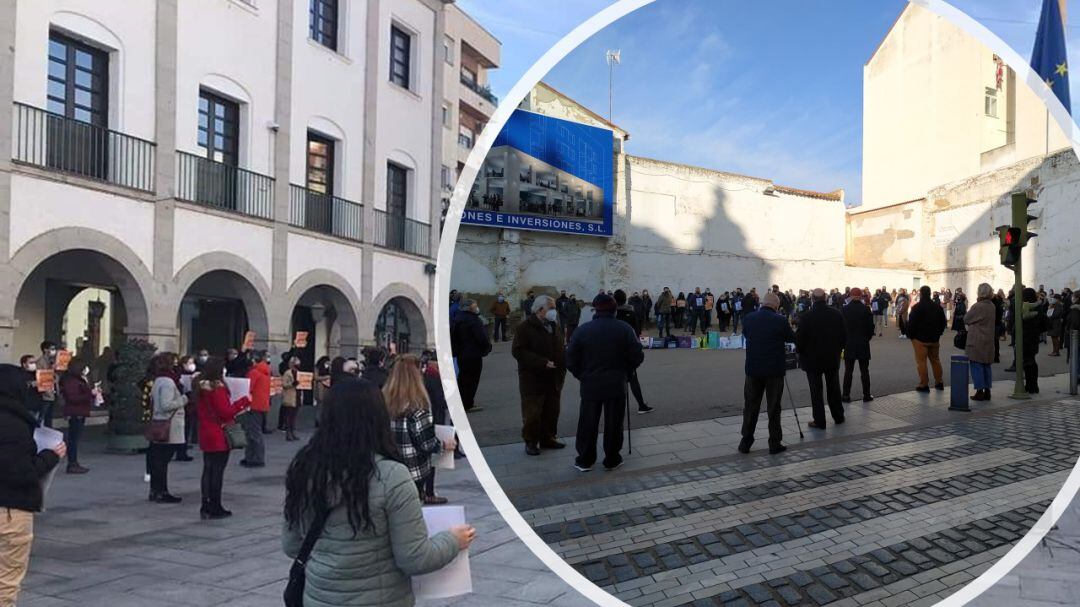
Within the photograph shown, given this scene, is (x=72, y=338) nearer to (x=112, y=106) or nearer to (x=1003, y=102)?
(x=112, y=106)

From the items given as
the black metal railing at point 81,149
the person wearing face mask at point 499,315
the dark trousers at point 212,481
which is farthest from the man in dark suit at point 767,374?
the black metal railing at point 81,149

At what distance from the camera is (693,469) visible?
135 cm

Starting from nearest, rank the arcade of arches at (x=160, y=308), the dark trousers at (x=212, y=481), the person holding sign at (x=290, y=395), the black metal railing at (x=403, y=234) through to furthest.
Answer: the black metal railing at (x=403, y=234)
the dark trousers at (x=212, y=481)
the arcade of arches at (x=160, y=308)
the person holding sign at (x=290, y=395)

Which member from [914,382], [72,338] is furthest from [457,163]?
[72,338]

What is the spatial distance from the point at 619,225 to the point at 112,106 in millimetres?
9021

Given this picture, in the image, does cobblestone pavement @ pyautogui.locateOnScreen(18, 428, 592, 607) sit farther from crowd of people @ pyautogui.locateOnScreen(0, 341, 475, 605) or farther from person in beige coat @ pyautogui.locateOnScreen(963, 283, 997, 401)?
person in beige coat @ pyautogui.locateOnScreen(963, 283, 997, 401)

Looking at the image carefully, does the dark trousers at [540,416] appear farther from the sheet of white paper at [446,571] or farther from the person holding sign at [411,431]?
the person holding sign at [411,431]

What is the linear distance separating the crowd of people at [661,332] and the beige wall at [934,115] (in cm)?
22

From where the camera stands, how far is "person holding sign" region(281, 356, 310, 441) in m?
9.95

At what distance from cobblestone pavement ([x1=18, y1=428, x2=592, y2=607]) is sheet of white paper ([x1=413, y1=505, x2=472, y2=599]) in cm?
5

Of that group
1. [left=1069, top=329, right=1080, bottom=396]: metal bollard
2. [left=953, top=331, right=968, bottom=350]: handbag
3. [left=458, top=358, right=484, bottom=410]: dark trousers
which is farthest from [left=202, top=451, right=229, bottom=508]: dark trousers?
Result: [left=953, top=331, right=968, bottom=350]: handbag

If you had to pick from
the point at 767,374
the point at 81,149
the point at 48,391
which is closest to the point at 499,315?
the point at 767,374

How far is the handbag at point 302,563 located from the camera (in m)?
2.12

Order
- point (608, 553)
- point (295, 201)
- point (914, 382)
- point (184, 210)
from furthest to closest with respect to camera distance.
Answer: point (184, 210)
point (295, 201)
point (914, 382)
point (608, 553)
